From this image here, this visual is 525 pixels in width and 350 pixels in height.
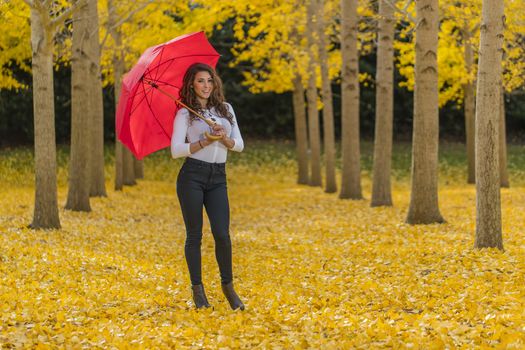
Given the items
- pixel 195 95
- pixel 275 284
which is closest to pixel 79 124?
pixel 275 284

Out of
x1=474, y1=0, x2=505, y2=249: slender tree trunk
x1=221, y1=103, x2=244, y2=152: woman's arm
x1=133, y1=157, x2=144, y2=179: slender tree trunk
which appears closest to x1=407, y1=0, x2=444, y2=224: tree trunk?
x1=474, y1=0, x2=505, y2=249: slender tree trunk

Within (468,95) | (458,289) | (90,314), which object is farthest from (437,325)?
(468,95)

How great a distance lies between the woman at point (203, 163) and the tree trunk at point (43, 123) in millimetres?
5225

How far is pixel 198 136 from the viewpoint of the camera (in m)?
6.23

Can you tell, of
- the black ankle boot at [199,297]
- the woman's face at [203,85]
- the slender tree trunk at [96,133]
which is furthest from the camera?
the slender tree trunk at [96,133]

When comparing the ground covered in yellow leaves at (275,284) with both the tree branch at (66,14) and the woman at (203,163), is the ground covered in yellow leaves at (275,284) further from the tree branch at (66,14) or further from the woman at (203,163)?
the tree branch at (66,14)

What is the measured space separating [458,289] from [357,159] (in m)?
10.6

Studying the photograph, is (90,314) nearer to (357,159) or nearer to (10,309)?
(10,309)

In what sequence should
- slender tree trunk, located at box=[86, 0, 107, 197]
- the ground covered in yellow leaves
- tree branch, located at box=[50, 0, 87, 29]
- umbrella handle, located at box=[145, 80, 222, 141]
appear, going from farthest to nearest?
slender tree trunk, located at box=[86, 0, 107, 197], tree branch, located at box=[50, 0, 87, 29], umbrella handle, located at box=[145, 80, 222, 141], the ground covered in yellow leaves

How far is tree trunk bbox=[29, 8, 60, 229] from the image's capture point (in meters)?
10.9

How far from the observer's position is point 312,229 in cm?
1284

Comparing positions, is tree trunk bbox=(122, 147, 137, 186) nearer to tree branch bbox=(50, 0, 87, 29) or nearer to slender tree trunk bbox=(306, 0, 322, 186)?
slender tree trunk bbox=(306, 0, 322, 186)

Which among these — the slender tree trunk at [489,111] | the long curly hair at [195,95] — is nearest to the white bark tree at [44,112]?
the long curly hair at [195,95]

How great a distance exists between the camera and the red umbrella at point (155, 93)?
655 centimetres
